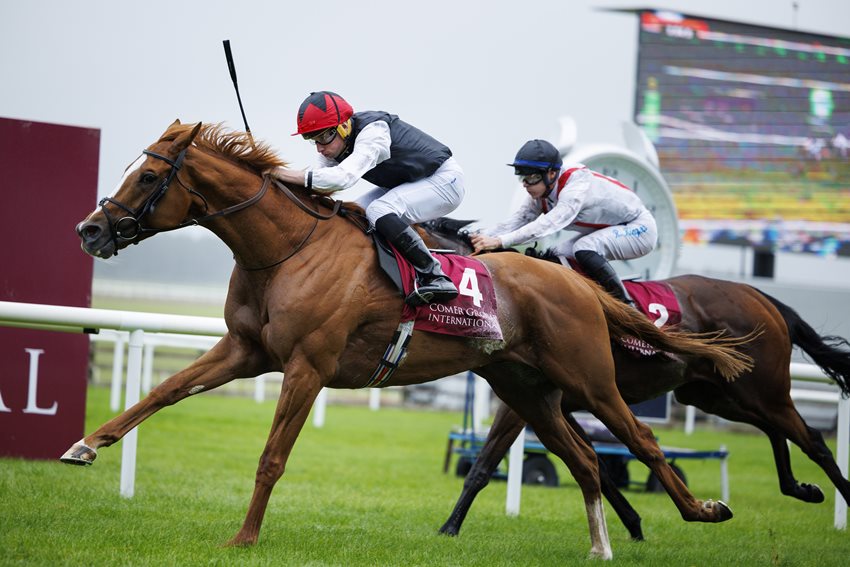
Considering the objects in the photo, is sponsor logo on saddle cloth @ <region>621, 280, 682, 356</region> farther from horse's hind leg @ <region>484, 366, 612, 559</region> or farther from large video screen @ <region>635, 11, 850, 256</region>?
large video screen @ <region>635, 11, 850, 256</region>

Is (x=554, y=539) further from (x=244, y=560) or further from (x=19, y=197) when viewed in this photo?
(x=19, y=197)

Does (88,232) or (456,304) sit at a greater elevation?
(88,232)

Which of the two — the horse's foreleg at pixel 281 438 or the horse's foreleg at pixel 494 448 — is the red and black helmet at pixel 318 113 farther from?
the horse's foreleg at pixel 494 448

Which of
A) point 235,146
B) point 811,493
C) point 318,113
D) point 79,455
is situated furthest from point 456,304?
point 811,493

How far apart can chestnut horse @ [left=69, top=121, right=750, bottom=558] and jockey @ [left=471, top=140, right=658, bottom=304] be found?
47cm

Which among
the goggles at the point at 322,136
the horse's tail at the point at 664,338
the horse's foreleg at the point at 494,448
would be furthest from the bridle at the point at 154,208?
the horse's foreleg at the point at 494,448

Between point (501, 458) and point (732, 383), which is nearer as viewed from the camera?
point (501, 458)

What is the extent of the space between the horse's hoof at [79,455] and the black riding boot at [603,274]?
3.12 metres

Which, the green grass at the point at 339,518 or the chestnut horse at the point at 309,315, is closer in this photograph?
the green grass at the point at 339,518

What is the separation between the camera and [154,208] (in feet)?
15.3

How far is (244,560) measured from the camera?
4191mm

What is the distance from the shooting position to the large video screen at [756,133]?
14.4 meters

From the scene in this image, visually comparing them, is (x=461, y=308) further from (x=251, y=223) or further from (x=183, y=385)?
(x=183, y=385)

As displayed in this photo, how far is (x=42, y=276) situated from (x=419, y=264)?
3515 mm
